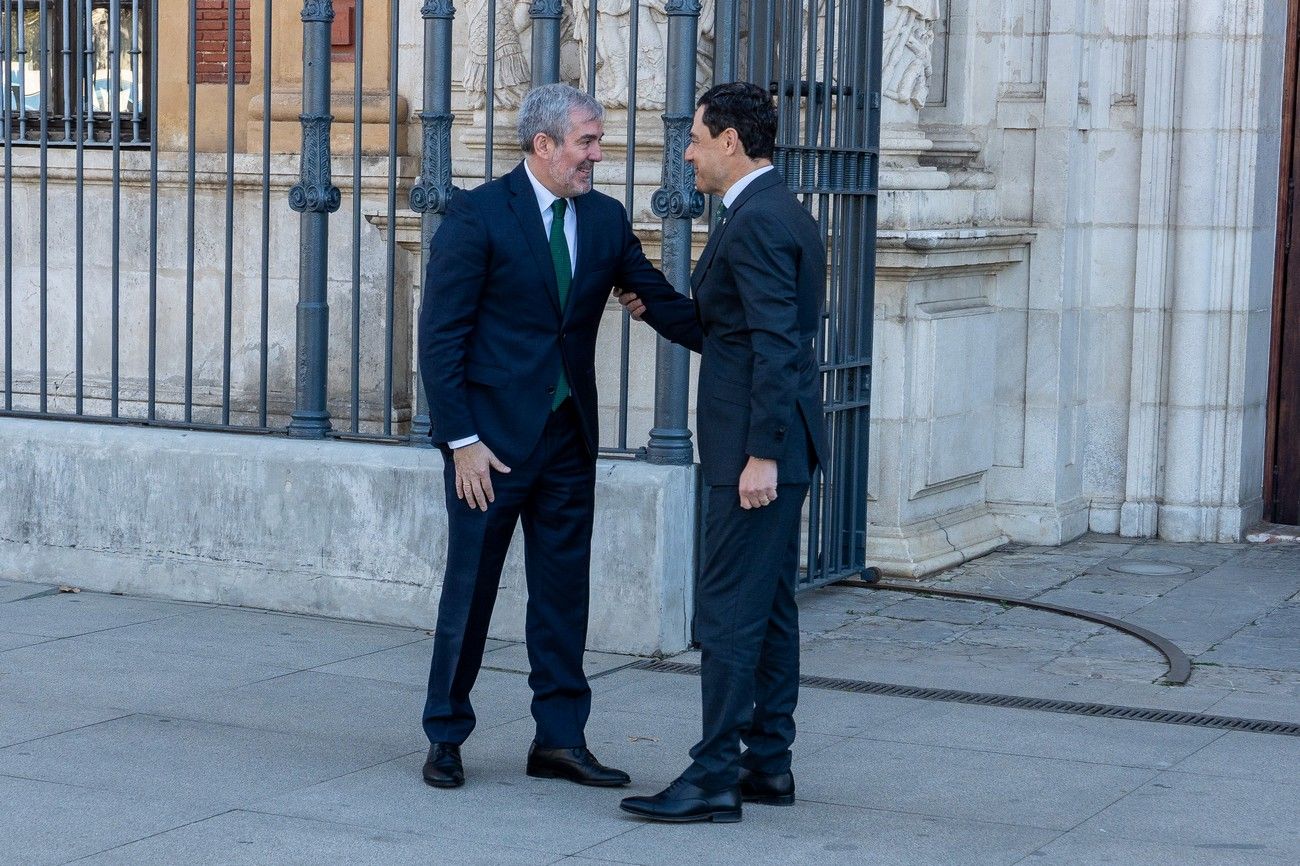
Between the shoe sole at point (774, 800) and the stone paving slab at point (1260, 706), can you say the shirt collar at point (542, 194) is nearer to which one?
the shoe sole at point (774, 800)

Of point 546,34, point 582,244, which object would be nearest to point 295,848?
point 582,244

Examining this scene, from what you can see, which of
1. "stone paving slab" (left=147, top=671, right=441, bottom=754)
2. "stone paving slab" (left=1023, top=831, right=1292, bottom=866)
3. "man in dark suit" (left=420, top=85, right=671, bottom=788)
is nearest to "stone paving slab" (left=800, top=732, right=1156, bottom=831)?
"stone paving slab" (left=1023, top=831, right=1292, bottom=866)

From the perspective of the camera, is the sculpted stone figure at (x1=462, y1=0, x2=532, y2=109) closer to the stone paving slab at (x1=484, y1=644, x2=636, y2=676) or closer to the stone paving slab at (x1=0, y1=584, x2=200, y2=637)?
Answer: the stone paving slab at (x1=0, y1=584, x2=200, y2=637)

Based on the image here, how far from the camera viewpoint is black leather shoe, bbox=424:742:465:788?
5.23 meters

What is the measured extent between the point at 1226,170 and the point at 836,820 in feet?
17.8

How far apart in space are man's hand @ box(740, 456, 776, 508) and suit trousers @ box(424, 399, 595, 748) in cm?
67

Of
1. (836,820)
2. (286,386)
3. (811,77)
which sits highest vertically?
(811,77)

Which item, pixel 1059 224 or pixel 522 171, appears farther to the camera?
pixel 1059 224

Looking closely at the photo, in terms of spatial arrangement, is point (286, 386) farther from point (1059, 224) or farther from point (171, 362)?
point (1059, 224)

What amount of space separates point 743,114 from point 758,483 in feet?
3.07

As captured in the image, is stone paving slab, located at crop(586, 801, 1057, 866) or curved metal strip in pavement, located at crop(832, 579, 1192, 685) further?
curved metal strip in pavement, located at crop(832, 579, 1192, 685)

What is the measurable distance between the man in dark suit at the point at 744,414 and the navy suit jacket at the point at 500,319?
44 cm

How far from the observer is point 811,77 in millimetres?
7156

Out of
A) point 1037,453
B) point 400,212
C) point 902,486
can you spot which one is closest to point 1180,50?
point 1037,453
